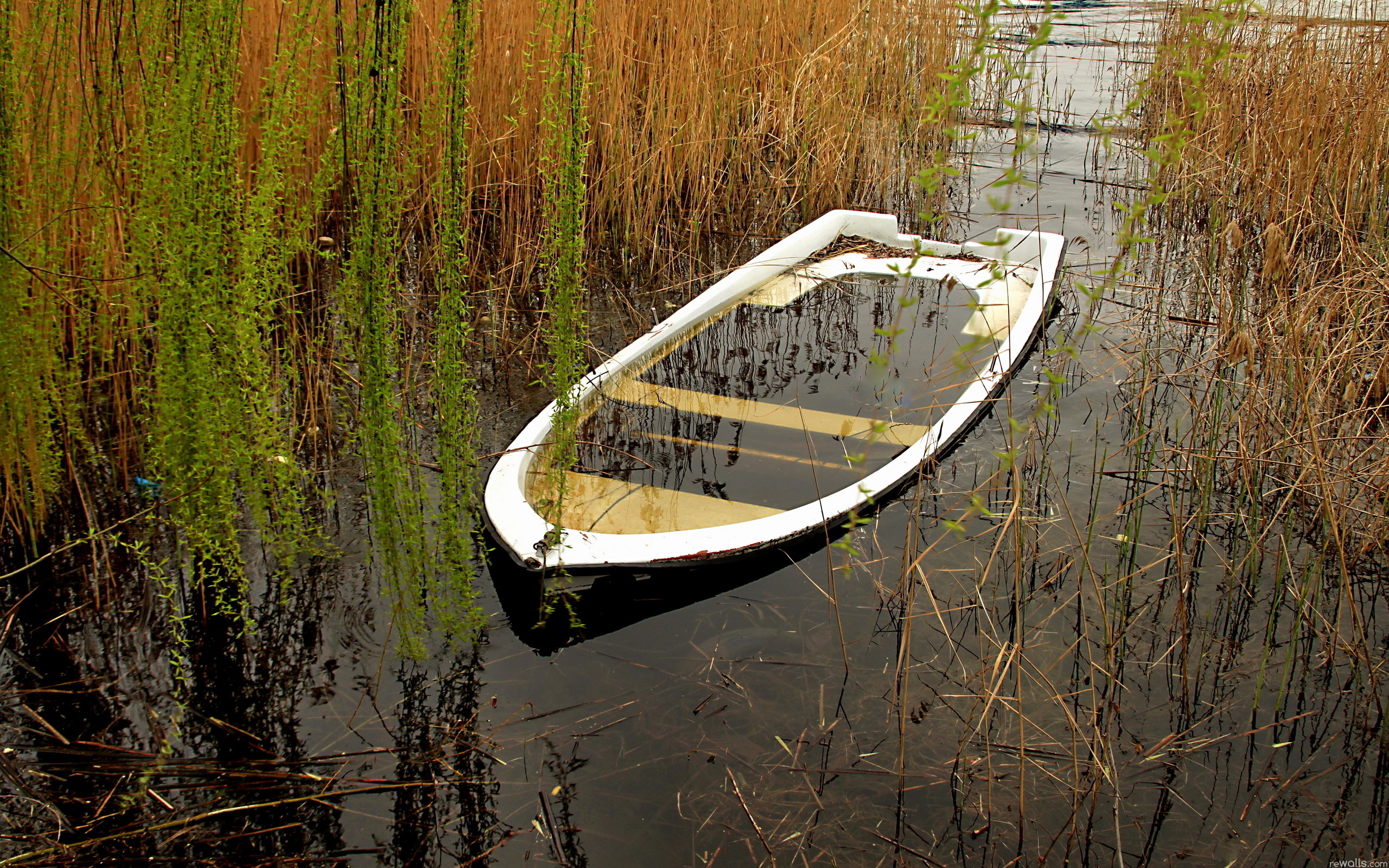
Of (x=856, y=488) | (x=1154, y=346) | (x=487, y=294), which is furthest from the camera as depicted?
(x=487, y=294)

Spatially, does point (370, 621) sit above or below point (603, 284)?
below

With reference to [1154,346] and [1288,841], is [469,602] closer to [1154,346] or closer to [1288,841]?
[1288,841]

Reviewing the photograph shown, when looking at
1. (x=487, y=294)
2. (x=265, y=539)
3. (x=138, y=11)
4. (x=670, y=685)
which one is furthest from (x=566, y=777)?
(x=487, y=294)

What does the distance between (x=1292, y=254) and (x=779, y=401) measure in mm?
2039

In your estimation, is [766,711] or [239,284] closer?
[239,284]

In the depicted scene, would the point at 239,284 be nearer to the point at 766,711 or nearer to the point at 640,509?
the point at 640,509

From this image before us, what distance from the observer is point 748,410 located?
11.0ft

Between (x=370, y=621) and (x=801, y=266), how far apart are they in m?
2.65

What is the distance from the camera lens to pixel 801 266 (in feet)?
14.8

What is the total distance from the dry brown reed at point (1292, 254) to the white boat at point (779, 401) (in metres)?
0.59

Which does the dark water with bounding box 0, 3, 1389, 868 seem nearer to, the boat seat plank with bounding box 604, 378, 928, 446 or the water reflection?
the water reflection

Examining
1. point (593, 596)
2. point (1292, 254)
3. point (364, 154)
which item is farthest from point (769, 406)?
point (1292, 254)

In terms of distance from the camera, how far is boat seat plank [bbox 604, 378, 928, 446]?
321 centimetres

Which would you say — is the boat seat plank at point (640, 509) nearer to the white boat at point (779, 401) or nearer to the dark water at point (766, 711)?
the white boat at point (779, 401)
